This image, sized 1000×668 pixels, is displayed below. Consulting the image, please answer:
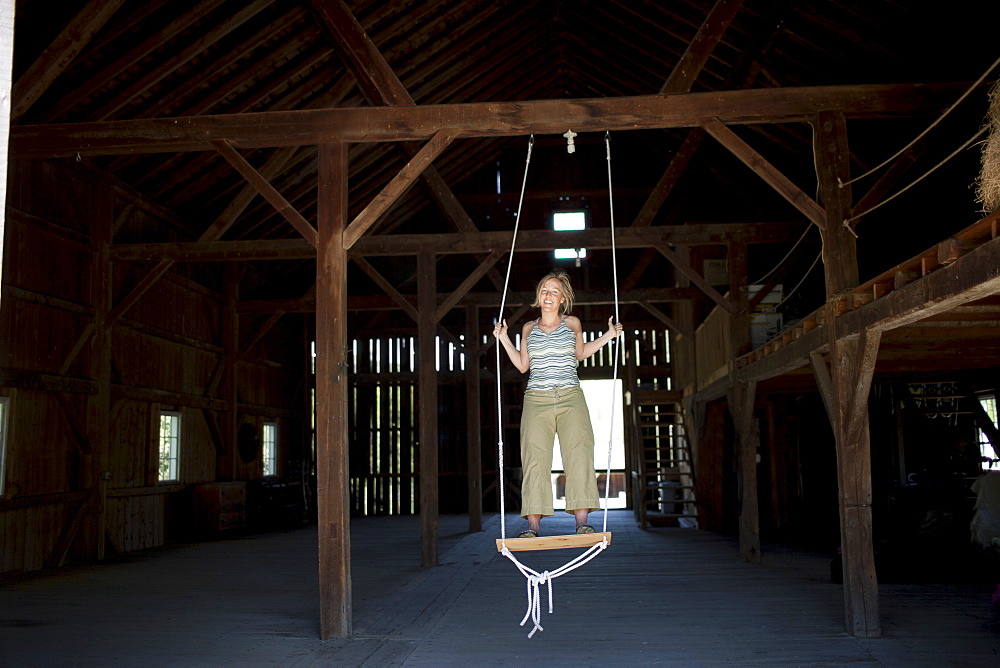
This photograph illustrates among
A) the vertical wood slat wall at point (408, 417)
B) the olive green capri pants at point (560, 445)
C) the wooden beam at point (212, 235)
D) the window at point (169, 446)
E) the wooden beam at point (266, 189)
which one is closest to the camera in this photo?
the olive green capri pants at point (560, 445)

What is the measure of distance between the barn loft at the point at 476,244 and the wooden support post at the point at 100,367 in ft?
0.15

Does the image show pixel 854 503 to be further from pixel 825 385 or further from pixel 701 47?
pixel 701 47

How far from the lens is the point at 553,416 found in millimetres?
5703

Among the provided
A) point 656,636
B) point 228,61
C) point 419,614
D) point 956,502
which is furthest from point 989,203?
point 228,61

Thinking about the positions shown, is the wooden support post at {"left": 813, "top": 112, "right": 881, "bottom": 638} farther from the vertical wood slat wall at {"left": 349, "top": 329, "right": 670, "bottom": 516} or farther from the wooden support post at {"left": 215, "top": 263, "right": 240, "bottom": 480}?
the vertical wood slat wall at {"left": 349, "top": 329, "right": 670, "bottom": 516}

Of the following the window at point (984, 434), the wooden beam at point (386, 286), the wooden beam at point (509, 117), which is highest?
the wooden beam at point (509, 117)

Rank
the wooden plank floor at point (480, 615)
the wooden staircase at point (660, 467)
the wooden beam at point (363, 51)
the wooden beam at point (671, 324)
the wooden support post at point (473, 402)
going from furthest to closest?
the wooden staircase at point (660, 467) → the wooden support post at point (473, 402) → the wooden beam at point (671, 324) → the wooden beam at point (363, 51) → the wooden plank floor at point (480, 615)

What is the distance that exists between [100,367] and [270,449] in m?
6.41

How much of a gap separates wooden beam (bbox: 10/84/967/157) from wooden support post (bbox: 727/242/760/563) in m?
4.35

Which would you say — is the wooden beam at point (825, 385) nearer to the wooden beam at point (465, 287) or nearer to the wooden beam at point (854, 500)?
the wooden beam at point (854, 500)

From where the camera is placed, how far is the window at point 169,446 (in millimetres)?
13781

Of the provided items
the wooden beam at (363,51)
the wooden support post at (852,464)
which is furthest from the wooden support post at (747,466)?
the wooden beam at (363,51)

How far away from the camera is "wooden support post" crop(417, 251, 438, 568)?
10.7 metres

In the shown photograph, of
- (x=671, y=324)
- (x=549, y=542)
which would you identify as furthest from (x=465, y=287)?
(x=549, y=542)
